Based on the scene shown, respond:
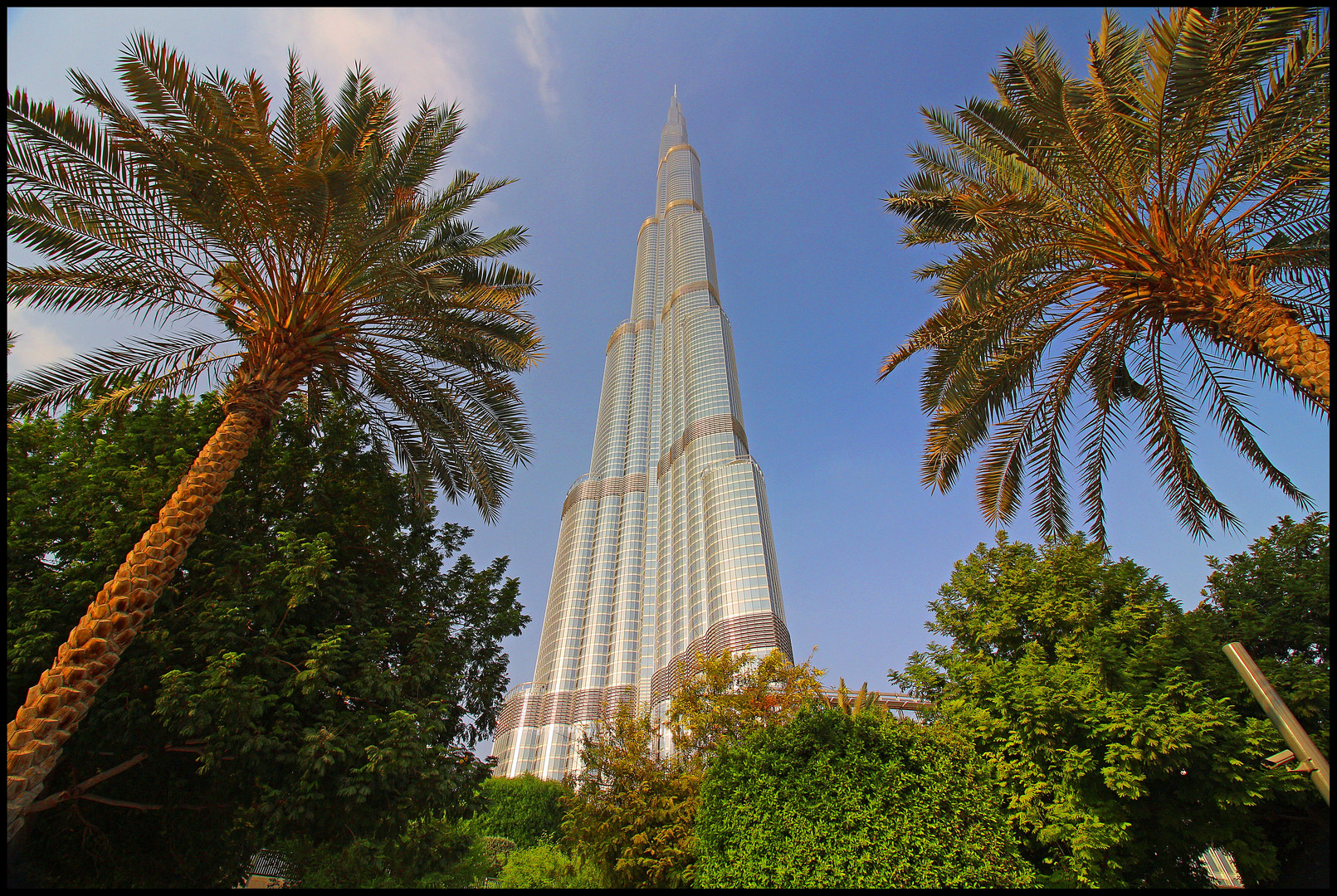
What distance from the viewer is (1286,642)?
14.2 meters

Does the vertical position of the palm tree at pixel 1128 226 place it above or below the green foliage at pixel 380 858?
above

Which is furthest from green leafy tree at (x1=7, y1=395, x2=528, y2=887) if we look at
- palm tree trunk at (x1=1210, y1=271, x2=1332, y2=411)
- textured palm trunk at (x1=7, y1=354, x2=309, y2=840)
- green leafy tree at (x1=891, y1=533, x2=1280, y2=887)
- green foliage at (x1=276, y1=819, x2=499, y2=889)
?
palm tree trunk at (x1=1210, y1=271, x2=1332, y2=411)

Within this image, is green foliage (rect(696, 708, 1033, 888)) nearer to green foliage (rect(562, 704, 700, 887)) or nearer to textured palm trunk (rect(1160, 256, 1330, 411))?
green foliage (rect(562, 704, 700, 887))

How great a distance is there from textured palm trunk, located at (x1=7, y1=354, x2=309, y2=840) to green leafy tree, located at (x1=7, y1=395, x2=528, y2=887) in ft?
4.57

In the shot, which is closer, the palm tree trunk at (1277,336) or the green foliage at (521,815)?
the palm tree trunk at (1277,336)

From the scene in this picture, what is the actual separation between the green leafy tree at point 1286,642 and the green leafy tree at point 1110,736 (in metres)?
0.60

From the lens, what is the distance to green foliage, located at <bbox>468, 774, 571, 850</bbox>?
1810 inches

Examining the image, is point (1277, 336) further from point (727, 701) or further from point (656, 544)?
point (656, 544)

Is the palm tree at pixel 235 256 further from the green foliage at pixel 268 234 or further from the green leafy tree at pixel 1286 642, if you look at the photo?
the green leafy tree at pixel 1286 642

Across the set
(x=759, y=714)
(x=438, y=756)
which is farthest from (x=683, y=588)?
(x=438, y=756)

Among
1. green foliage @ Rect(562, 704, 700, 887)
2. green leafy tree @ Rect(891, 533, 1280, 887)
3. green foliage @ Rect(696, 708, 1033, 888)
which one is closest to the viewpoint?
green foliage @ Rect(696, 708, 1033, 888)

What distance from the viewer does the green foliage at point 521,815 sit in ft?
151

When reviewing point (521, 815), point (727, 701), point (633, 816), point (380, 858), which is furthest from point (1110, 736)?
point (521, 815)

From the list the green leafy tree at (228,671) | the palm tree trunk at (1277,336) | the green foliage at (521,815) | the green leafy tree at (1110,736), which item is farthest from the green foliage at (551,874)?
the green foliage at (521,815)
